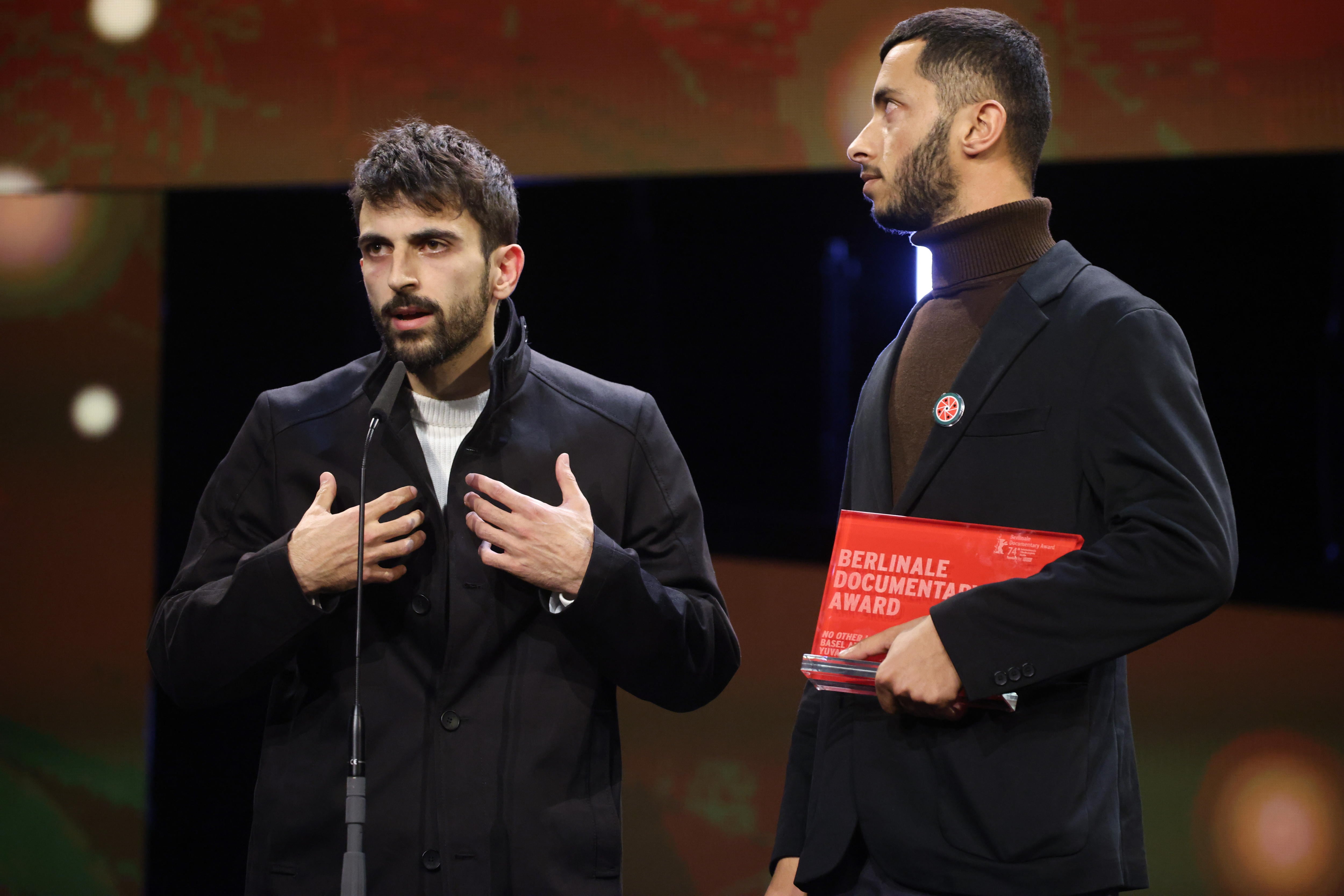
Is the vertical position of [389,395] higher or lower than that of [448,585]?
higher

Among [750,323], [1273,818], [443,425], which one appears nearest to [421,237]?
[443,425]

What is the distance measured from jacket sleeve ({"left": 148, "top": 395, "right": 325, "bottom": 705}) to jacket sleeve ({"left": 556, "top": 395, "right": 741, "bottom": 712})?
0.41 meters

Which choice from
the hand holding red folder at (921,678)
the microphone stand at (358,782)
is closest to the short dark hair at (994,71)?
the hand holding red folder at (921,678)

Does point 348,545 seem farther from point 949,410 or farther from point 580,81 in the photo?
point 580,81

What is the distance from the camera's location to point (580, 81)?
3.64 metres

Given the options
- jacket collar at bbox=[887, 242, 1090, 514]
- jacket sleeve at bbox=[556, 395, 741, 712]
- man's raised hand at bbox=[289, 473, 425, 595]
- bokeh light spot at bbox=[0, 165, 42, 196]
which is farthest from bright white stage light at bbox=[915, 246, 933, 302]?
bokeh light spot at bbox=[0, 165, 42, 196]

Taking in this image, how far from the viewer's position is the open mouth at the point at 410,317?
6.54 ft

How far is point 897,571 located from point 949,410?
0.75ft

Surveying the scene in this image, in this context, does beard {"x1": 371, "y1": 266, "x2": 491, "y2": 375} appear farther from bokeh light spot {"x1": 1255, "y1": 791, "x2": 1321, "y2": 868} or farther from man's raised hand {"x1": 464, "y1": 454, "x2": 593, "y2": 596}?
bokeh light spot {"x1": 1255, "y1": 791, "x2": 1321, "y2": 868}

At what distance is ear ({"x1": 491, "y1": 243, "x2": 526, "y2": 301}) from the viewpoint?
6.91ft

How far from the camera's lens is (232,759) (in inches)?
152

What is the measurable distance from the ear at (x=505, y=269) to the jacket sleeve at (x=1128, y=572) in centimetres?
101

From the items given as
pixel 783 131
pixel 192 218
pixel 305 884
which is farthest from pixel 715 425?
pixel 305 884

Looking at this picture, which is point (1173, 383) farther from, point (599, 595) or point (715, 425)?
point (715, 425)
